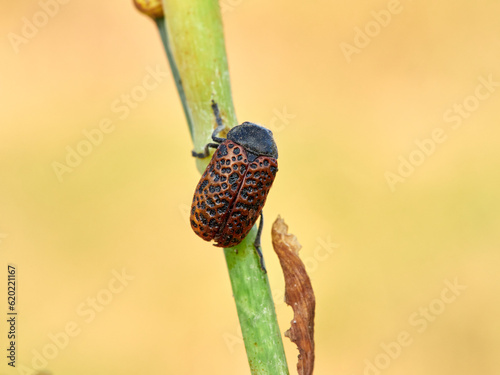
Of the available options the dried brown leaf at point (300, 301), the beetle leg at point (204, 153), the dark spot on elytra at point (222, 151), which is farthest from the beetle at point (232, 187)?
the dried brown leaf at point (300, 301)

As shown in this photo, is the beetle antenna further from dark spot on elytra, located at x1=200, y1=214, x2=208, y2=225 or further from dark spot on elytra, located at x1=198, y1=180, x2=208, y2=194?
dark spot on elytra, located at x1=200, y1=214, x2=208, y2=225

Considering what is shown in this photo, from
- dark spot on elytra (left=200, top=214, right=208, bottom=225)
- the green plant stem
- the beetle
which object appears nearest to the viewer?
the green plant stem

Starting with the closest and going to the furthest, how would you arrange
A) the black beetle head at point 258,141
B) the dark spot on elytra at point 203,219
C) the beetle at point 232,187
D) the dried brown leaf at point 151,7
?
the dried brown leaf at point 151,7 < the beetle at point 232,187 < the dark spot on elytra at point 203,219 < the black beetle head at point 258,141

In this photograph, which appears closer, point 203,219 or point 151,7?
point 151,7

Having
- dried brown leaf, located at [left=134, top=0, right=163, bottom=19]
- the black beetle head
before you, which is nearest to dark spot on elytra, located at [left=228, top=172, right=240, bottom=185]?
the black beetle head

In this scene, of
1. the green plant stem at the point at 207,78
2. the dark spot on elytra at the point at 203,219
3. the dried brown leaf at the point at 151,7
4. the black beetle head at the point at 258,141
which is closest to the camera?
the green plant stem at the point at 207,78

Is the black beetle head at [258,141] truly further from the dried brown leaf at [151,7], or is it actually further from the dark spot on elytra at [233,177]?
the dried brown leaf at [151,7]

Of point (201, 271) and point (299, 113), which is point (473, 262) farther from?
point (201, 271)

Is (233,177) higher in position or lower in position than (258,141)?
lower

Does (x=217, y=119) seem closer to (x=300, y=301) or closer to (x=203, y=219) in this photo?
(x=300, y=301)

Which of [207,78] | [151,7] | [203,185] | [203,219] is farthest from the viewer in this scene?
[203,219]

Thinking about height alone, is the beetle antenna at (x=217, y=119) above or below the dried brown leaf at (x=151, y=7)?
below

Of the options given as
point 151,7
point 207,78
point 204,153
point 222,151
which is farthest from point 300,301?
point 151,7
